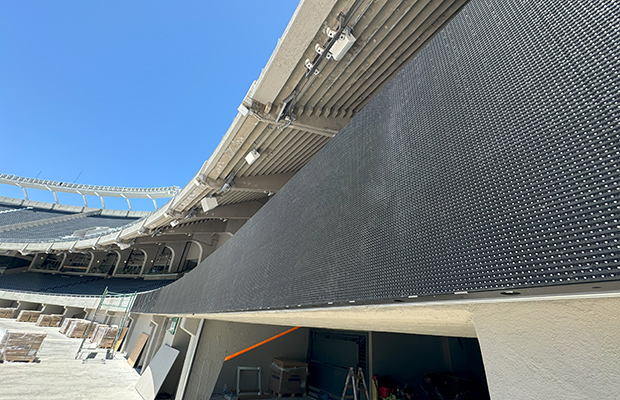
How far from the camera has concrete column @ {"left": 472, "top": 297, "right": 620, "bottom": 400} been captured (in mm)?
735

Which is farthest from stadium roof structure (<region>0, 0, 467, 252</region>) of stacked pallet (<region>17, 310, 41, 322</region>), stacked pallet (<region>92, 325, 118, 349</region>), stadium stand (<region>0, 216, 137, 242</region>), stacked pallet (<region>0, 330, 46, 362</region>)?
stadium stand (<region>0, 216, 137, 242</region>)

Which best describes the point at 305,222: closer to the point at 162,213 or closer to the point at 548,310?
the point at 548,310

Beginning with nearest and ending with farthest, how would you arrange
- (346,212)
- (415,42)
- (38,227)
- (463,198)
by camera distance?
(463,198)
(346,212)
(415,42)
(38,227)

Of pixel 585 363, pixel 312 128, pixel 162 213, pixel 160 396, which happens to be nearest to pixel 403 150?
pixel 585 363

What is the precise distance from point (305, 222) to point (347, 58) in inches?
119

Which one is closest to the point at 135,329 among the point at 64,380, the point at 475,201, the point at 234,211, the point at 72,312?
the point at 64,380

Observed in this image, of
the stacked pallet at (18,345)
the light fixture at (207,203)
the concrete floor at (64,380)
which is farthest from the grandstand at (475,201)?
the stacked pallet at (18,345)

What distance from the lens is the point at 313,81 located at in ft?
14.9

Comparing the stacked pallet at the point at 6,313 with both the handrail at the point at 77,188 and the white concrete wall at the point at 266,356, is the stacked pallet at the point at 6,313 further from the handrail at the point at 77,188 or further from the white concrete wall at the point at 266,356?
the white concrete wall at the point at 266,356

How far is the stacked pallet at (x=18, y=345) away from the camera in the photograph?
8.05m

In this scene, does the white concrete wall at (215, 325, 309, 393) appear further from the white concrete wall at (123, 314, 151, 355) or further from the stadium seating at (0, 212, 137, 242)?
the stadium seating at (0, 212, 137, 242)

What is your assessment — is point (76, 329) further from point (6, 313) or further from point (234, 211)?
point (234, 211)

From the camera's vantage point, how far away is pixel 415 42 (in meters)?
3.98

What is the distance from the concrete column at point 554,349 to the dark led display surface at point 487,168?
0.67ft
